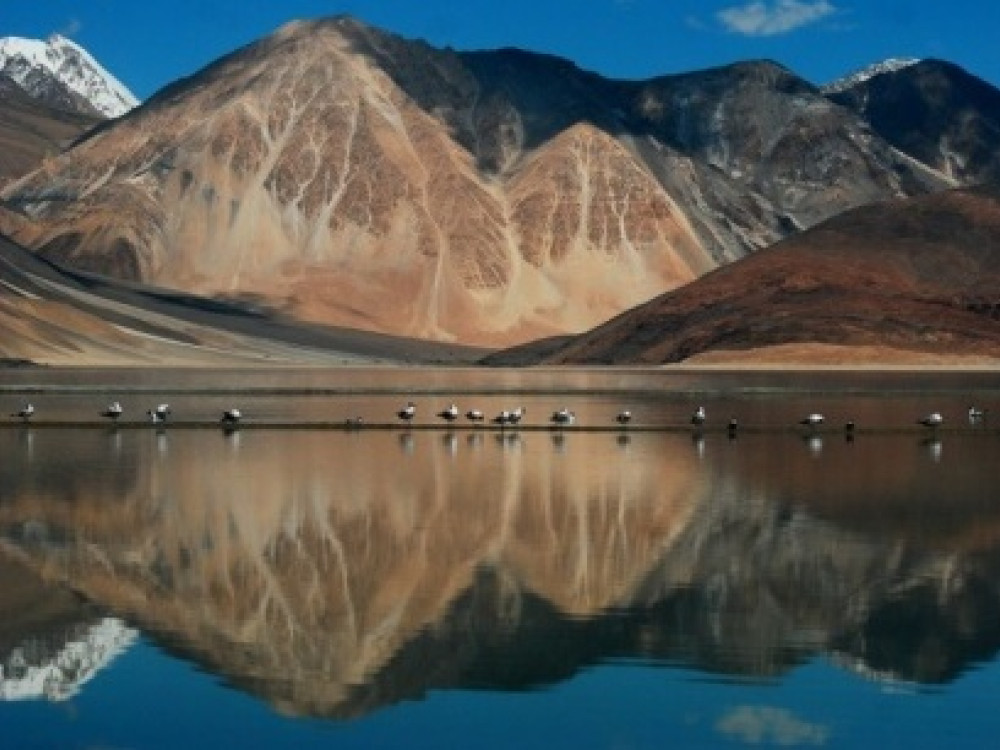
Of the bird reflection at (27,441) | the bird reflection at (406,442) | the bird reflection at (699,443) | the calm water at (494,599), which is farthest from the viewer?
the bird reflection at (699,443)

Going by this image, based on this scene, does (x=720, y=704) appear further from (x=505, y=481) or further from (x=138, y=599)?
(x=505, y=481)

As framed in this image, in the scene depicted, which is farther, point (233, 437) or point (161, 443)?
point (233, 437)

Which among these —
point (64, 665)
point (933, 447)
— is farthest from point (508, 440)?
point (64, 665)

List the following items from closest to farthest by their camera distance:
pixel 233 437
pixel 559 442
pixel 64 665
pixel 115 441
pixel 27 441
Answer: pixel 64 665 < pixel 27 441 < pixel 115 441 < pixel 559 442 < pixel 233 437

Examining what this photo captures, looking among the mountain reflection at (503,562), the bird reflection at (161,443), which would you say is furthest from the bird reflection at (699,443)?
the bird reflection at (161,443)

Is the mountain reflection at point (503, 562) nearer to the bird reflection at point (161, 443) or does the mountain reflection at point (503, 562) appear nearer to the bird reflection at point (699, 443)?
the bird reflection at point (161, 443)

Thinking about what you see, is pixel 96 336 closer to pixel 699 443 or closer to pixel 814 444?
pixel 699 443

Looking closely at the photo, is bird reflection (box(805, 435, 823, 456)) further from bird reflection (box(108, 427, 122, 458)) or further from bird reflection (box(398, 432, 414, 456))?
bird reflection (box(108, 427, 122, 458))
